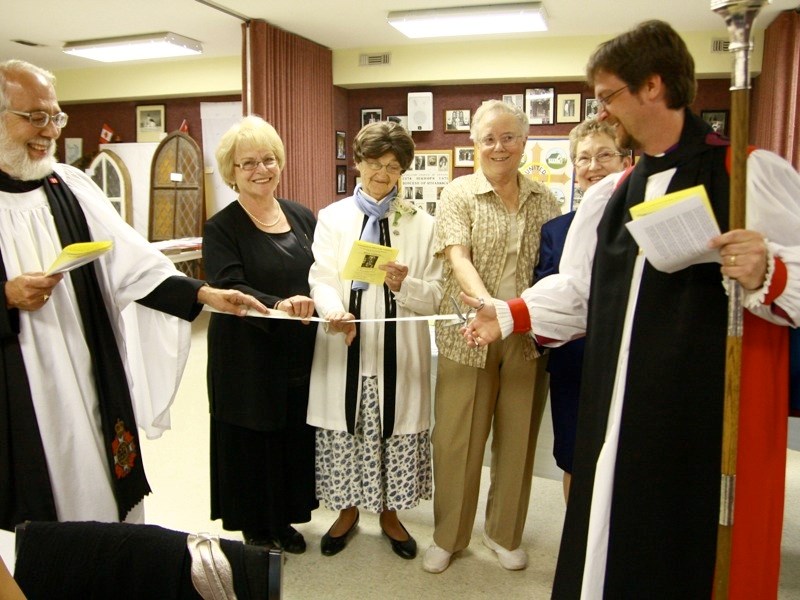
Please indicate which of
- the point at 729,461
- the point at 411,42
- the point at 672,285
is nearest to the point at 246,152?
the point at 672,285

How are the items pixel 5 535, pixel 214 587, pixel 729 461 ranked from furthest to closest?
pixel 5 535
pixel 729 461
pixel 214 587

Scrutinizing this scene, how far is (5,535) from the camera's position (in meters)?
1.66

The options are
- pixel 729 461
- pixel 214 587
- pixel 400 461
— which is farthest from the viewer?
pixel 400 461

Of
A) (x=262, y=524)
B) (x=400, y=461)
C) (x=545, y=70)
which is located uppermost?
(x=545, y=70)

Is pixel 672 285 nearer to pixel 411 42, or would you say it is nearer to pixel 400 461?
pixel 400 461

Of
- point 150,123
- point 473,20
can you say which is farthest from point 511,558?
point 150,123

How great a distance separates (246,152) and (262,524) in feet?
4.66

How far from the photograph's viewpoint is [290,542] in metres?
2.73

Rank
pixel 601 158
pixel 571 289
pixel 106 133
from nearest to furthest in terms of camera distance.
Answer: pixel 571 289 → pixel 601 158 → pixel 106 133

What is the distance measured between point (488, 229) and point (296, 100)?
427 centimetres

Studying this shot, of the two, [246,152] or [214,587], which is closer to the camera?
[214,587]

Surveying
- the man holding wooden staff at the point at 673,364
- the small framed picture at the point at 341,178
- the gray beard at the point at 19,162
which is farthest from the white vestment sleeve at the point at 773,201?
the small framed picture at the point at 341,178

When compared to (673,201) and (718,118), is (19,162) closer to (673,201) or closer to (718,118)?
(673,201)

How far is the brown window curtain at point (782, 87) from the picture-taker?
4.84 metres
